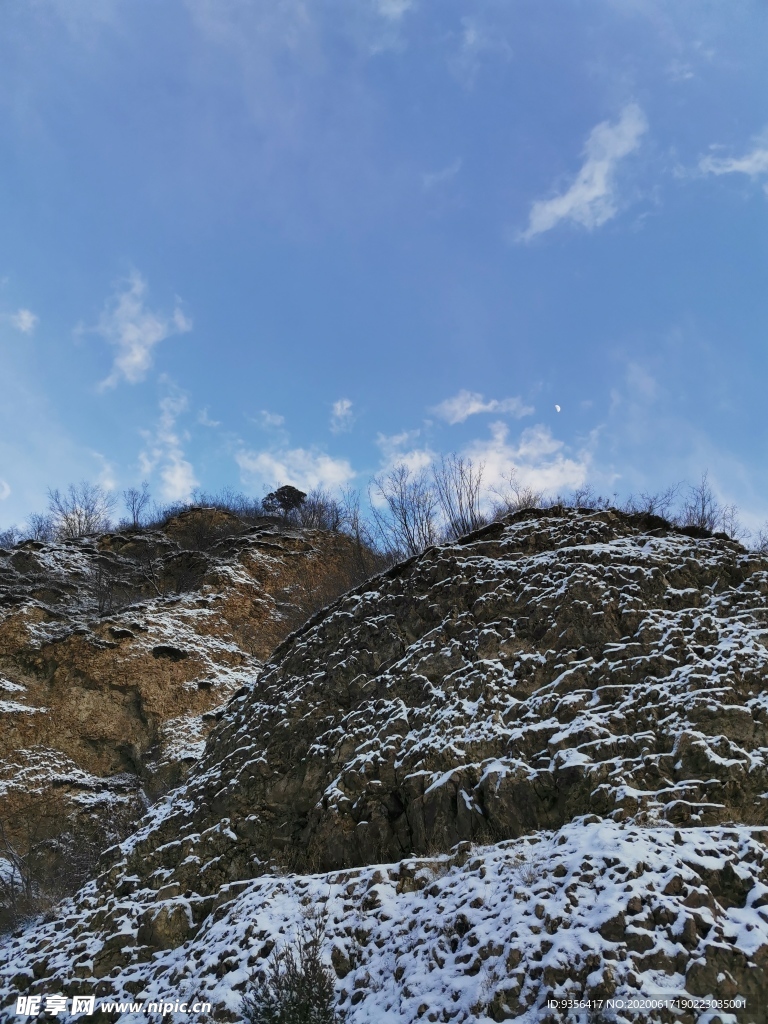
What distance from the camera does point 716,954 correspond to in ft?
16.1

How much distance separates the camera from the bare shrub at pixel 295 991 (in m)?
5.89

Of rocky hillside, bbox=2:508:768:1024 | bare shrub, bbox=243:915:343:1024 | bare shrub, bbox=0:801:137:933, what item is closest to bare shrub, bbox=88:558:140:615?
bare shrub, bbox=0:801:137:933

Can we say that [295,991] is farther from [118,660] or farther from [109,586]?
[109,586]

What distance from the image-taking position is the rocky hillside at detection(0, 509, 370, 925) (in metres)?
15.6

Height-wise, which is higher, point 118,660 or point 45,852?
point 118,660

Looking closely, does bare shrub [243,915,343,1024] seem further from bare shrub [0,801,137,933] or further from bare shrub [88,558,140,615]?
bare shrub [88,558,140,615]

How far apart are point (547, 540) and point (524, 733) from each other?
4.41 m

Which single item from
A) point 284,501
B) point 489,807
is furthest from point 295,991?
point 284,501

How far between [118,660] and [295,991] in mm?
14460

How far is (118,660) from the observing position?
1866cm

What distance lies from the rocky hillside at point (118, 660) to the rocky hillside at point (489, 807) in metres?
4.46

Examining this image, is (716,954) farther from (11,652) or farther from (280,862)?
(11,652)

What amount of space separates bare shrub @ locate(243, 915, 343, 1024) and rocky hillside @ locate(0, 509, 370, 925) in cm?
762

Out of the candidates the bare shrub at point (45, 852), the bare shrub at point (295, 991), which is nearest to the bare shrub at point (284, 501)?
the bare shrub at point (45, 852)
